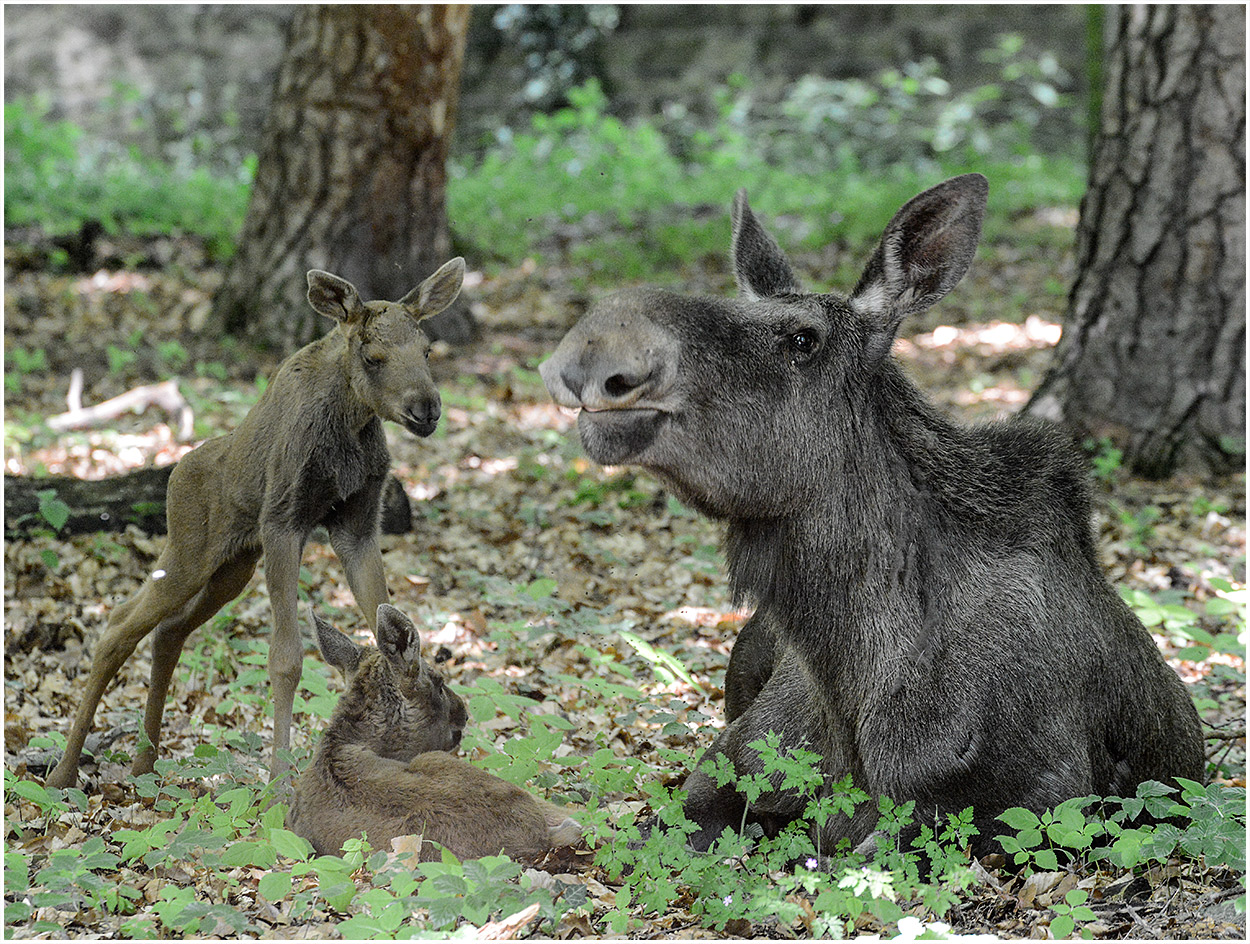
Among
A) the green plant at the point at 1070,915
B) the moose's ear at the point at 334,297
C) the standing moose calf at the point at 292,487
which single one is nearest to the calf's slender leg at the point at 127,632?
the standing moose calf at the point at 292,487

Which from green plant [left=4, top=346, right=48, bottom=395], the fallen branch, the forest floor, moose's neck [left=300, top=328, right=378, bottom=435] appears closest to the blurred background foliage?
the forest floor

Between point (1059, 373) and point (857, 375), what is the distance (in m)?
4.52

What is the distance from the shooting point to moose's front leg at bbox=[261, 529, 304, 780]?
3879 millimetres

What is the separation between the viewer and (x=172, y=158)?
18.4 meters

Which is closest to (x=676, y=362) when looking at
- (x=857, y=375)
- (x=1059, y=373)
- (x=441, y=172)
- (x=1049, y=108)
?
(x=857, y=375)

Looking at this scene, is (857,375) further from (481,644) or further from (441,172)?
(441,172)

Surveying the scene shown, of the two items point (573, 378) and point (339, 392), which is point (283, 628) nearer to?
point (339, 392)

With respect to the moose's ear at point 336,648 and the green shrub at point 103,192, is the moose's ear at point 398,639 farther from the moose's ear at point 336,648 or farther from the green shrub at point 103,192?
the green shrub at point 103,192

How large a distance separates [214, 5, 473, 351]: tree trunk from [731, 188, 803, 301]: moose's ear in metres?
4.35

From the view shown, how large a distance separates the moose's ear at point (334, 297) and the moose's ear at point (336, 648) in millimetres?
1018

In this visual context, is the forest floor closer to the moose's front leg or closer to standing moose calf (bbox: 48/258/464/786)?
the moose's front leg

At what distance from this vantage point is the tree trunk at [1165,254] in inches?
281

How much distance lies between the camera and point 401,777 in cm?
379

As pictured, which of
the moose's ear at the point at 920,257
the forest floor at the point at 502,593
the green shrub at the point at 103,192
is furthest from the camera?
the green shrub at the point at 103,192
